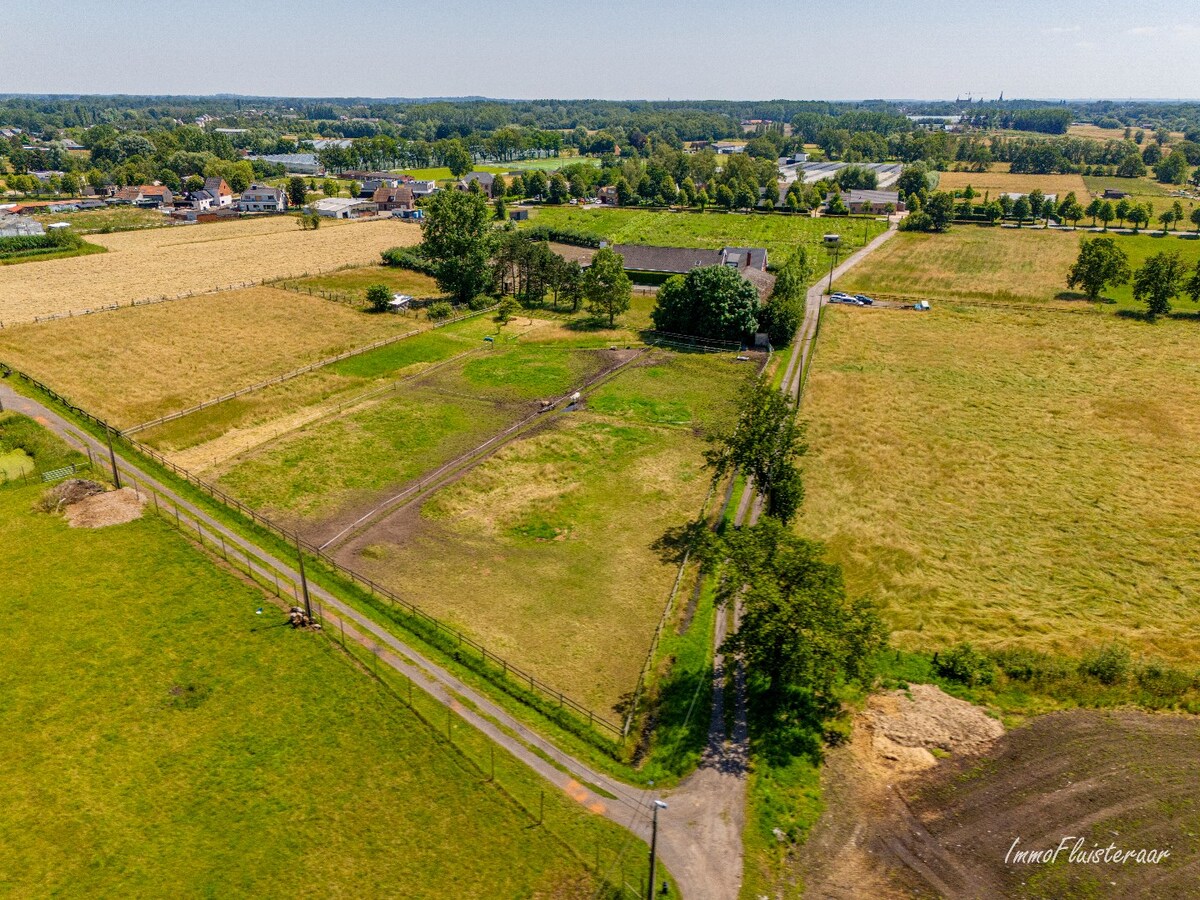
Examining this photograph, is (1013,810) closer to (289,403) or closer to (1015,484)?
(1015,484)

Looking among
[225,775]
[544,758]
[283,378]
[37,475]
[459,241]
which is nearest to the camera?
[225,775]

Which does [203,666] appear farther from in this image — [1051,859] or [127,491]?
[1051,859]

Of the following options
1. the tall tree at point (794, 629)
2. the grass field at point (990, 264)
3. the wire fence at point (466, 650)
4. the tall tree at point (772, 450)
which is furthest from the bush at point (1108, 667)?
the grass field at point (990, 264)

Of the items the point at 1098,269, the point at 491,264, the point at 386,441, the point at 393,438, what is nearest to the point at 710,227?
the point at 491,264

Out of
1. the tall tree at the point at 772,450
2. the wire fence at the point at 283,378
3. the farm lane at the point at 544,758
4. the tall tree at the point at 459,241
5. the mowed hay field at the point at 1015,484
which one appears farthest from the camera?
the tall tree at the point at 459,241

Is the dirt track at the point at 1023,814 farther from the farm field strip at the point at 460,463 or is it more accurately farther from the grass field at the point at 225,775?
the farm field strip at the point at 460,463
